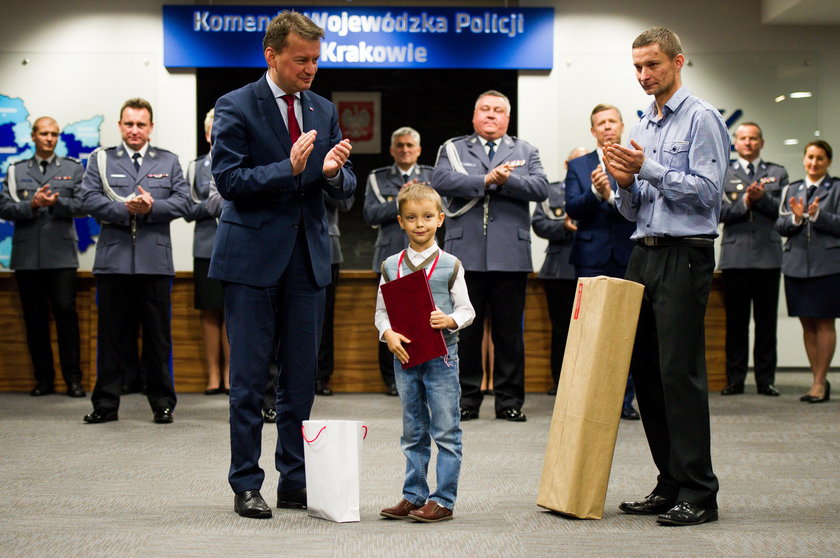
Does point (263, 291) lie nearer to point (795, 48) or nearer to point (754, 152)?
point (754, 152)

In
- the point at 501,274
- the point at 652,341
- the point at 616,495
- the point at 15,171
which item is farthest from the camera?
the point at 15,171

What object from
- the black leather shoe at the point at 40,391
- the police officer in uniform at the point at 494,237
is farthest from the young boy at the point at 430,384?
the black leather shoe at the point at 40,391

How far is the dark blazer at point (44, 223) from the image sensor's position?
6621 millimetres

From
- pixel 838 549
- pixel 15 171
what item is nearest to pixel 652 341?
pixel 838 549

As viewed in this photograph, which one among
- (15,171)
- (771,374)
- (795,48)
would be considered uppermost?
(795,48)

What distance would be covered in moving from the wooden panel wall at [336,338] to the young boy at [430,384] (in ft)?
11.9

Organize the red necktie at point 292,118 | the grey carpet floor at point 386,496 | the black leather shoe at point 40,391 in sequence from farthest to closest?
the black leather shoe at point 40,391 → the red necktie at point 292,118 → the grey carpet floor at point 386,496

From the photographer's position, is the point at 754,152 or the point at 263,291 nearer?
the point at 263,291

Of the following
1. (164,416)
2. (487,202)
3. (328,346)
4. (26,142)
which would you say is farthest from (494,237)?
(26,142)

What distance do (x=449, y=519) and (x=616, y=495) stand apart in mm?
752

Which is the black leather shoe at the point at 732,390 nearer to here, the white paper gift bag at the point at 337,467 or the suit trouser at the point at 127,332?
the suit trouser at the point at 127,332

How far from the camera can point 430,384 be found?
3.16 metres

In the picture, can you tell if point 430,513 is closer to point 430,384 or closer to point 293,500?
point 430,384

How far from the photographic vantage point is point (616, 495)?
3.59 m
